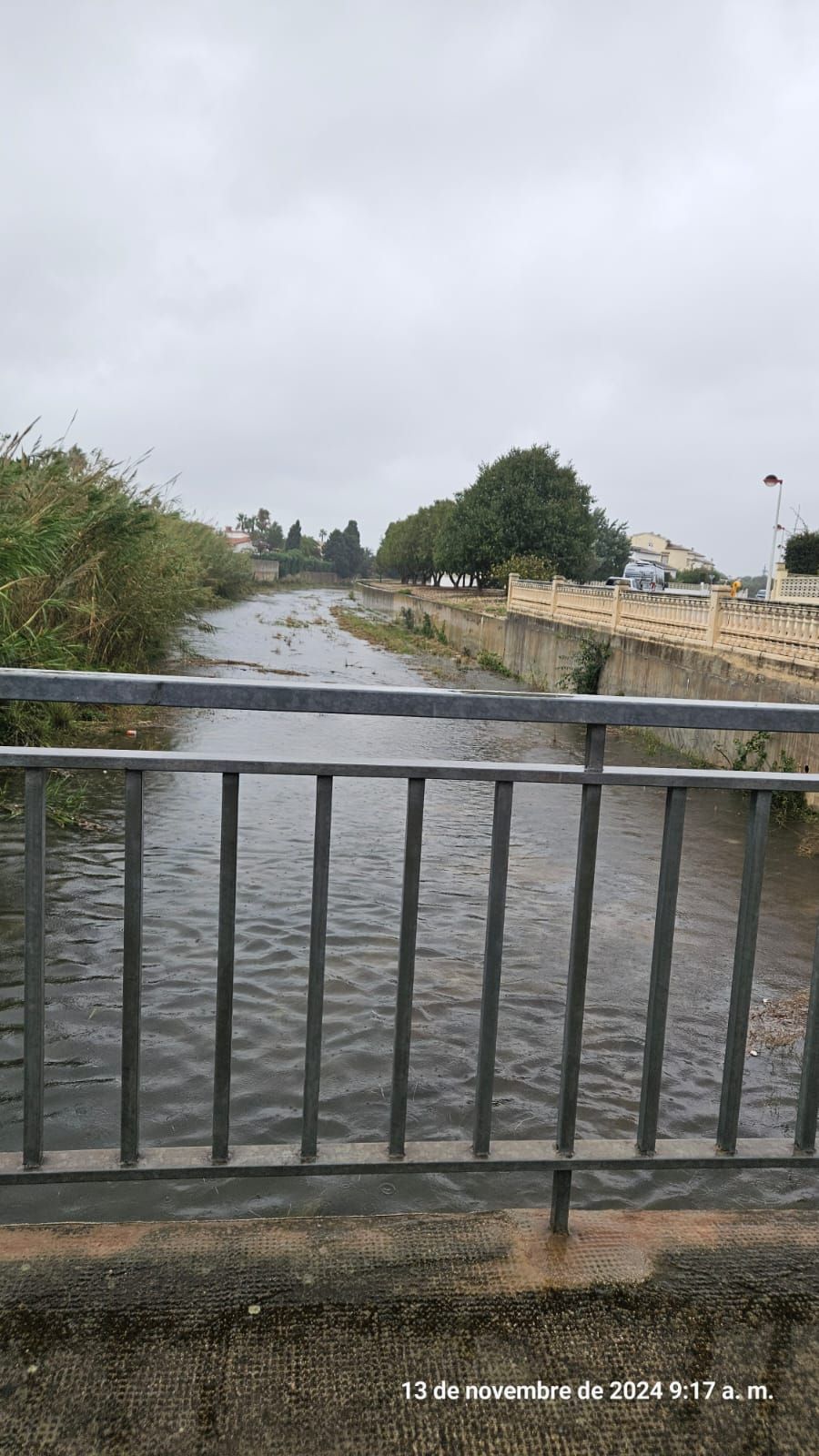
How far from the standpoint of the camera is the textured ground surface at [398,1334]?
1.53 metres

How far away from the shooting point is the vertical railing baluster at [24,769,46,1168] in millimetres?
1698

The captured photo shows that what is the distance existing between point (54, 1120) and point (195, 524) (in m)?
23.6

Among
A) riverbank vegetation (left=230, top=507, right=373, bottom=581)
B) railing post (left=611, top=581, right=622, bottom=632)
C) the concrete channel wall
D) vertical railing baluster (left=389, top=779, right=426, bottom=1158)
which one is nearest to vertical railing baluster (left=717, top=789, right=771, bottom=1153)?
vertical railing baluster (left=389, top=779, right=426, bottom=1158)

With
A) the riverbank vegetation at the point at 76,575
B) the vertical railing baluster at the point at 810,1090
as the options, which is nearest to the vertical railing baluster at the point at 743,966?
the vertical railing baluster at the point at 810,1090

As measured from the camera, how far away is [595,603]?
63.1 feet

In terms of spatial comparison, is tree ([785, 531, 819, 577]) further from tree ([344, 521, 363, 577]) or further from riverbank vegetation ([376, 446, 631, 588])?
tree ([344, 521, 363, 577])

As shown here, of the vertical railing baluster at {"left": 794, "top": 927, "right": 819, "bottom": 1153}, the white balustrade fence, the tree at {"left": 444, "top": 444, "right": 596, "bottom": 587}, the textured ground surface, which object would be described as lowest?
the textured ground surface

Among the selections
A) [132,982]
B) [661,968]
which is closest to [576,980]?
[661,968]

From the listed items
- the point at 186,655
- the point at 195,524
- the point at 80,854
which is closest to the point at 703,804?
the point at 80,854

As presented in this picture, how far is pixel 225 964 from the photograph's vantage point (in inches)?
72.2

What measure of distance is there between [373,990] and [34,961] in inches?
112

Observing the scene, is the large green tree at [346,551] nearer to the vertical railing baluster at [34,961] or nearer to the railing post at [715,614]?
the railing post at [715,614]

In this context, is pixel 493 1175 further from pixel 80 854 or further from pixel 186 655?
pixel 186 655

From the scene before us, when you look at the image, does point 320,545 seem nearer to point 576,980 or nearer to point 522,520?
point 522,520
